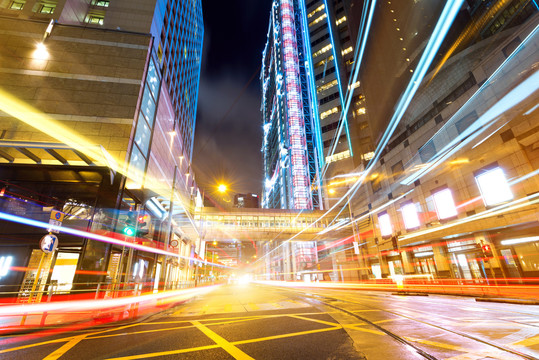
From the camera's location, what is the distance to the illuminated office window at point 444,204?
2070 centimetres

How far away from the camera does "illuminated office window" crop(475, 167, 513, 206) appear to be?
1653 centimetres

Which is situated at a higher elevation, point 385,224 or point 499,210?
point 385,224

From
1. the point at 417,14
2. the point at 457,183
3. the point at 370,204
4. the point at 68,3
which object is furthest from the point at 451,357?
the point at 417,14

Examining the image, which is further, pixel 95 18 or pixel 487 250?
pixel 95 18

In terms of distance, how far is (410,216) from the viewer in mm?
25250

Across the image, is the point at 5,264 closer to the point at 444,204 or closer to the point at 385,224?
the point at 444,204

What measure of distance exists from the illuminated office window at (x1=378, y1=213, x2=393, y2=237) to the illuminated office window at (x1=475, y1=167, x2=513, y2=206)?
37.9 feet

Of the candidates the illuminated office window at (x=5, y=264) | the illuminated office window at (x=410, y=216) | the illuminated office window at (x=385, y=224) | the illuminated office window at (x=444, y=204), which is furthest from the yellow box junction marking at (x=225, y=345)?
the illuminated office window at (x=385, y=224)

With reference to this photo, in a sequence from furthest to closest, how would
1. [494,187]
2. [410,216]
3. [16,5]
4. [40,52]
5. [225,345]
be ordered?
1. [410,216]
2. [16,5]
3. [40,52]
4. [494,187]
5. [225,345]

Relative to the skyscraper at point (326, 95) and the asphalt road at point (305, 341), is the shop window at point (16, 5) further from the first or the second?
the skyscraper at point (326, 95)

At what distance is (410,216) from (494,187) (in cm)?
881

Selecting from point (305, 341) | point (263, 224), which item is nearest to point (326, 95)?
point (263, 224)

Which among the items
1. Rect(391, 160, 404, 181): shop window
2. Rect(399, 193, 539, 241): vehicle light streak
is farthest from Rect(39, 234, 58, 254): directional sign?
Rect(391, 160, 404, 181): shop window

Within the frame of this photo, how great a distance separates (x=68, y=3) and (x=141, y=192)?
67.3 ft
